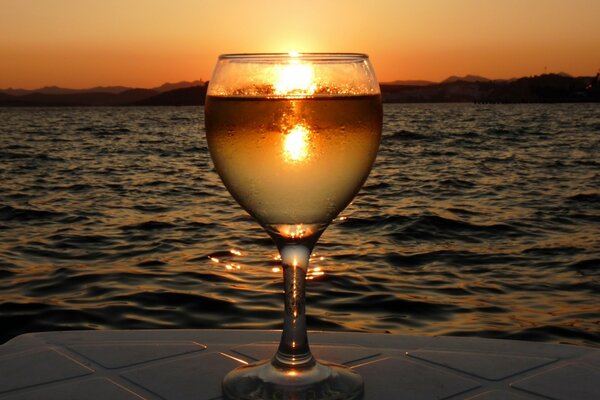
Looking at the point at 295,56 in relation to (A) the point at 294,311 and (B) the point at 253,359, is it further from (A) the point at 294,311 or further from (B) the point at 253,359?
(B) the point at 253,359

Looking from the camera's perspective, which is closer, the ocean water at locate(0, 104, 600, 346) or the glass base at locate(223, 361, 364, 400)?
the glass base at locate(223, 361, 364, 400)

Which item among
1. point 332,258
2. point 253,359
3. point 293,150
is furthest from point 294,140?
point 332,258

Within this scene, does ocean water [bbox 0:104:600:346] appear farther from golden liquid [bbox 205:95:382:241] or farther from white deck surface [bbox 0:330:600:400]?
golden liquid [bbox 205:95:382:241]

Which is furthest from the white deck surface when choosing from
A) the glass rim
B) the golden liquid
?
the glass rim

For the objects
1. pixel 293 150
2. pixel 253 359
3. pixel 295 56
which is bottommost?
pixel 253 359

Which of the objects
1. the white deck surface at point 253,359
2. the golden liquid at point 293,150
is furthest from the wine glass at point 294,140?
the white deck surface at point 253,359

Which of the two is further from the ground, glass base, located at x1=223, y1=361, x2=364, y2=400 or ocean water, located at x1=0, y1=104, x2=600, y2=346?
glass base, located at x1=223, y1=361, x2=364, y2=400

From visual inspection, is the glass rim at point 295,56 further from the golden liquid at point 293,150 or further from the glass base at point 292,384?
the glass base at point 292,384
